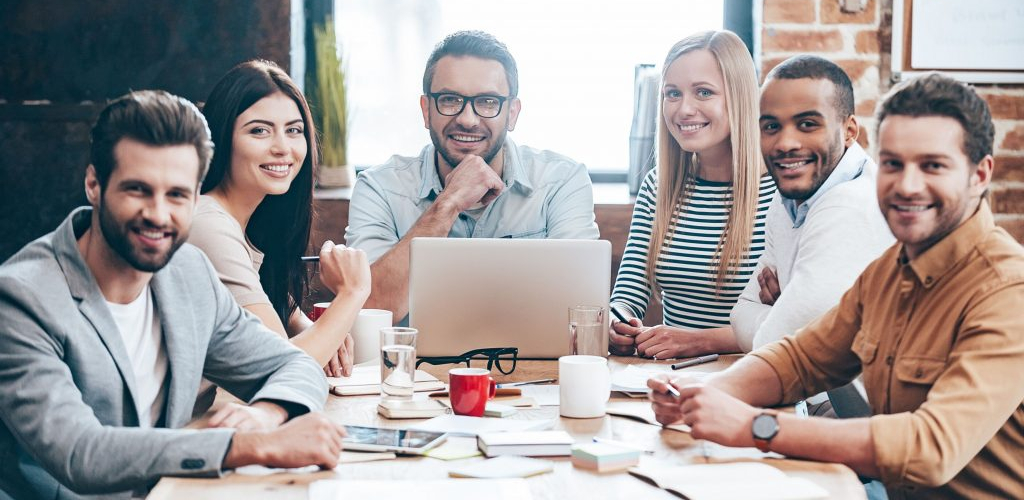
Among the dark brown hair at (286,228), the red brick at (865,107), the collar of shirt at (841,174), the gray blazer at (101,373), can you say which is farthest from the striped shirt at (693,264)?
the gray blazer at (101,373)

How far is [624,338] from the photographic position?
212 cm

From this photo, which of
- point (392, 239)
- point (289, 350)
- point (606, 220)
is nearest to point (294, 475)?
point (289, 350)

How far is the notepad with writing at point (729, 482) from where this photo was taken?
1.21 m

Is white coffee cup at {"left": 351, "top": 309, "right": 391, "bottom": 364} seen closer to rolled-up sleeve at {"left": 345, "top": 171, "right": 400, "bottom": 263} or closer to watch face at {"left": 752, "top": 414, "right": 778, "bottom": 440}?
rolled-up sleeve at {"left": 345, "top": 171, "right": 400, "bottom": 263}

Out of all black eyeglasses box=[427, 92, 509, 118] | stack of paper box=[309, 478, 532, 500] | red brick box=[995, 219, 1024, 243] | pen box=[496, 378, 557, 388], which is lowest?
pen box=[496, 378, 557, 388]

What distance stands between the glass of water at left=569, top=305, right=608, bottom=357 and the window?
160 centimetres

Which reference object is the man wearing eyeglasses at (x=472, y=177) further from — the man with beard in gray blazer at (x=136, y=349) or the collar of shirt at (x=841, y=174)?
the man with beard in gray blazer at (x=136, y=349)

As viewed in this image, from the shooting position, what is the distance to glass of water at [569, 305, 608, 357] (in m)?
1.85

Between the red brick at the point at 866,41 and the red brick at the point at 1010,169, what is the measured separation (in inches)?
20.0

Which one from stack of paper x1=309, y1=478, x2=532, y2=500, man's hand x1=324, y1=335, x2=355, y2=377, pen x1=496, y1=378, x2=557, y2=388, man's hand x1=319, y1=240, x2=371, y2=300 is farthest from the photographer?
man's hand x1=319, y1=240, x2=371, y2=300

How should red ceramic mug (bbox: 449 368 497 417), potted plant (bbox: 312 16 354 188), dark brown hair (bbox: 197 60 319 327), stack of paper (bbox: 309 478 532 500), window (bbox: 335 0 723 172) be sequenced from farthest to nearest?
1. window (bbox: 335 0 723 172)
2. potted plant (bbox: 312 16 354 188)
3. dark brown hair (bbox: 197 60 319 327)
4. red ceramic mug (bbox: 449 368 497 417)
5. stack of paper (bbox: 309 478 532 500)

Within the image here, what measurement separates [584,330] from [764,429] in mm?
531

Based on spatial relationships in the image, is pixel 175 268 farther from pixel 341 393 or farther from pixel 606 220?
pixel 606 220

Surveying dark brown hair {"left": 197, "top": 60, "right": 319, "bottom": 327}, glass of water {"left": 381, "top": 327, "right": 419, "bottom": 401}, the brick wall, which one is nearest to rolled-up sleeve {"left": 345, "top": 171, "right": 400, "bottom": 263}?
dark brown hair {"left": 197, "top": 60, "right": 319, "bottom": 327}
